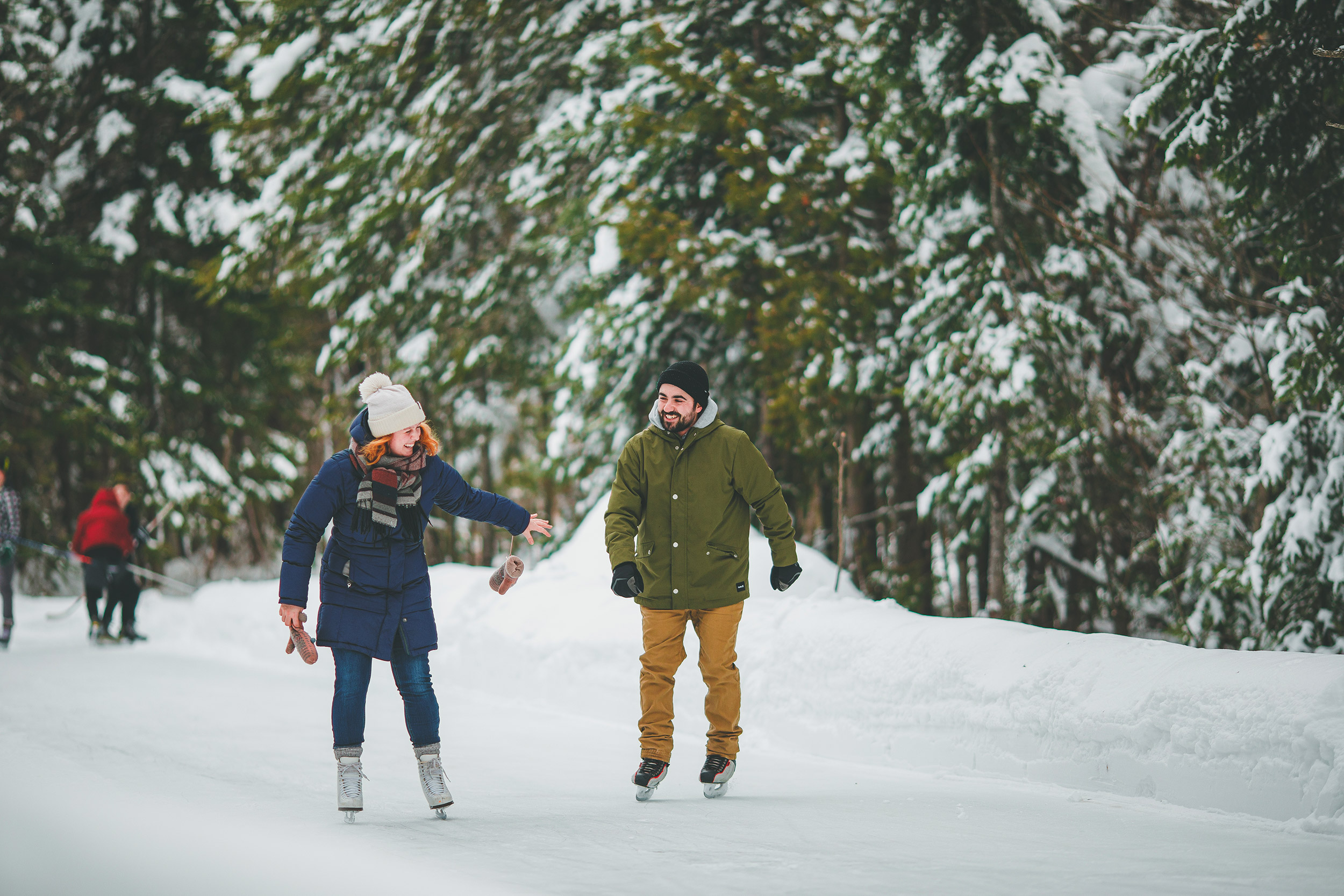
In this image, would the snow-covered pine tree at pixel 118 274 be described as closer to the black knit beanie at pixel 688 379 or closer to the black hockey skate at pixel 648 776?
the black knit beanie at pixel 688 379

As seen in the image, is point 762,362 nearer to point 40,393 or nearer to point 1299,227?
point 1299,227

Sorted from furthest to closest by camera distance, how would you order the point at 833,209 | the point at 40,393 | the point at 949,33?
the point at 40,393
the point at 833,209
the point at 949,33

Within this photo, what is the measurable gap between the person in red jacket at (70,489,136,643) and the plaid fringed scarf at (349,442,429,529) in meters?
8.77

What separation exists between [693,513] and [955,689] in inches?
66.1

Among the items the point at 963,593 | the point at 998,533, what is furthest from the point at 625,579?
the point at 963,593

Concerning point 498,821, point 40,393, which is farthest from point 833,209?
point 40,393

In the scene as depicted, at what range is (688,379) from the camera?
504cm

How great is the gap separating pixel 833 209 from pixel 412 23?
16.8ft

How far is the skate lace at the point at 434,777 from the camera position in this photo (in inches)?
178

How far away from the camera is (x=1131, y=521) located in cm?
1140

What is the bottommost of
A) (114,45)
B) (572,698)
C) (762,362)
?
(572,698)

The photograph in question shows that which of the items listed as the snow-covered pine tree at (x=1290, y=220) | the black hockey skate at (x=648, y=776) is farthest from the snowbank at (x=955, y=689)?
the snow-covered pine tree at (x=1290, y=220)

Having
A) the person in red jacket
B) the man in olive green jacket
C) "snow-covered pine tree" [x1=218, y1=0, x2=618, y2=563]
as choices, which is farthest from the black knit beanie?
the person in red jacket

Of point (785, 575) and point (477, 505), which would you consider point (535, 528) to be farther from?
point (785, 575)
